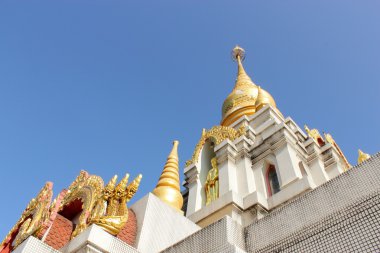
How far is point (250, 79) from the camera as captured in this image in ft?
77.4

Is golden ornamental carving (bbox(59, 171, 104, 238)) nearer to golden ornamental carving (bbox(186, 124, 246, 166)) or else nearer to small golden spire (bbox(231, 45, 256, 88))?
golden ornamental carving (bbox(186, 124, 246, 166))

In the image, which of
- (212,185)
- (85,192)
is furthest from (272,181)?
(85,192)

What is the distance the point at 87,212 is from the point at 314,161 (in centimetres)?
842

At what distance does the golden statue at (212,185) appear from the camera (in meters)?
12.3

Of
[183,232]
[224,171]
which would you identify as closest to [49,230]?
[183,232]

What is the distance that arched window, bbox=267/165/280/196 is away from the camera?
38.5 feet

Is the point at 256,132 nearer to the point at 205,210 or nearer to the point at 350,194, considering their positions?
the point at 205,210

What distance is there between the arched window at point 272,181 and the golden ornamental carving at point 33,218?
6.57 m

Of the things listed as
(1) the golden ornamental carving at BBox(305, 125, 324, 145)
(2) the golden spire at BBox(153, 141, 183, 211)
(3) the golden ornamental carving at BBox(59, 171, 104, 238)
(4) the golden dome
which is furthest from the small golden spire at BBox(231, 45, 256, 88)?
(3) the golden ornamental carving at BBox(59, 171, 104, 238)

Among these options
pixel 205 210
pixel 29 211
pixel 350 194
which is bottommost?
pixel 350 194

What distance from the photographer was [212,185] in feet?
41.6

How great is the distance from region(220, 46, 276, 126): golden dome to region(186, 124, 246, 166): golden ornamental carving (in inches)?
132

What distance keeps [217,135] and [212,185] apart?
89.6 inches

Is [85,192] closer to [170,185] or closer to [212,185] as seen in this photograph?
[170,185]
